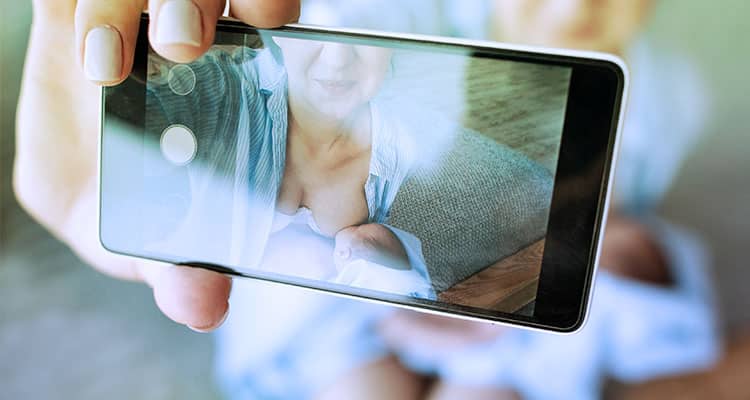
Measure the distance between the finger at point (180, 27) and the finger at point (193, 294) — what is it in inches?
4.2

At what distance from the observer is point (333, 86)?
0.28 m

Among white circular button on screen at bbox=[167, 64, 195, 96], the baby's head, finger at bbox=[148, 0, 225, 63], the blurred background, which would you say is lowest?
the blurred background

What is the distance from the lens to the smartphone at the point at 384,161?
0.90 feet

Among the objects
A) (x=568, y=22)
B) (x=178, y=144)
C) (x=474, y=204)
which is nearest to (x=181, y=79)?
(x=178, y=144)

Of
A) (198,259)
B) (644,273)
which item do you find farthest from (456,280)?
(644,273)

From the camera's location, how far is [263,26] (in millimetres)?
278

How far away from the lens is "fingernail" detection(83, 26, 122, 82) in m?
0.28

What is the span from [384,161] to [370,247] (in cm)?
4

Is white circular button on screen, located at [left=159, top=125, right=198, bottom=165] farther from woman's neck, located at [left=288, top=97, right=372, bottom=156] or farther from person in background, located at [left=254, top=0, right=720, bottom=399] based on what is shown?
person in background, located at [left=254, top=0, right=720, bottom=399]

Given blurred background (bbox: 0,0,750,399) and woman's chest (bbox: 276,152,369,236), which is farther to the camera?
blurred background (bbox: 0,0,750,399)

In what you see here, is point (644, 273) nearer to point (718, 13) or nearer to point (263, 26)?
point (718, 13)

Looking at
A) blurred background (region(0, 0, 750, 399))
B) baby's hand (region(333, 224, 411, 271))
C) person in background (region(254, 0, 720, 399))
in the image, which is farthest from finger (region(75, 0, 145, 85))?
blurred background (region(0, 0, 750, 399))

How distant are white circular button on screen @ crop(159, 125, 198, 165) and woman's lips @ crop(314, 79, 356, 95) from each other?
0.07m

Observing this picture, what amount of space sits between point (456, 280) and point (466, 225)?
0.03 metres
